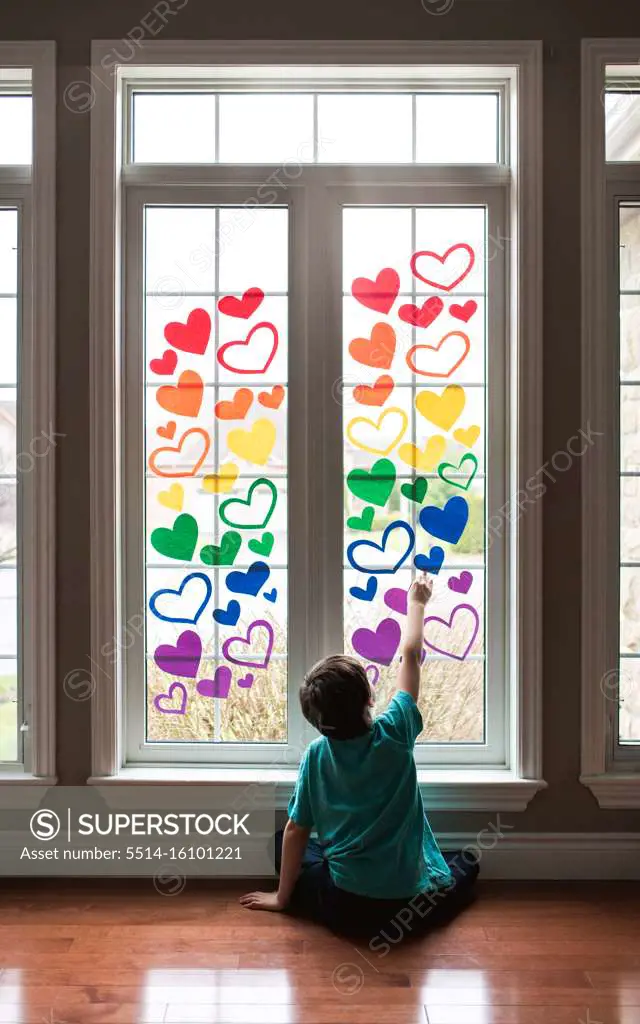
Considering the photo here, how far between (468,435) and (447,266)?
1.71 feet

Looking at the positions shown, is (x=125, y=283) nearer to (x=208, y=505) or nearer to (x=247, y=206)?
(x=247, y=206)

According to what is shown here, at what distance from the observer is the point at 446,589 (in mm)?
2400

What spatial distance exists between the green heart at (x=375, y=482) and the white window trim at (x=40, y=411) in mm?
901

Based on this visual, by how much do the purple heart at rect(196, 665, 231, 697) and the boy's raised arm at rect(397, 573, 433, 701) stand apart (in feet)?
1.74

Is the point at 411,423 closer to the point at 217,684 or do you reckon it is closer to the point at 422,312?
the point at 422,312

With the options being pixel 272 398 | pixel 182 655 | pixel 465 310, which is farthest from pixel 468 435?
pixel 182 655

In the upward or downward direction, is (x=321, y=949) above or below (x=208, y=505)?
below

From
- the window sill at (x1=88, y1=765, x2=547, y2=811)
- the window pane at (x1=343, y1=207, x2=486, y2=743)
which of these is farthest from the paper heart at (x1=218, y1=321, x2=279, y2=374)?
the window sill at (x1=88, y1=765, x2=547, y2=811)

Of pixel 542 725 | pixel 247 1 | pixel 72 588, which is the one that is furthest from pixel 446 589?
pixel 247 1

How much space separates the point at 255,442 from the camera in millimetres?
2387

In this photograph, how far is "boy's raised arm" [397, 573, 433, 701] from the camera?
2211mm

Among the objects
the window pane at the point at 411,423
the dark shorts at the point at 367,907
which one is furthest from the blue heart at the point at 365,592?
the dark shorts at the point at 367,907

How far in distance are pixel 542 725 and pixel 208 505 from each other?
120 centimetres

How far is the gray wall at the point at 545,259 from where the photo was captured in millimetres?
2268
